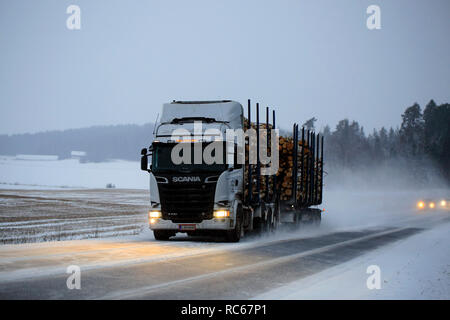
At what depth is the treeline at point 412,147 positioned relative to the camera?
431 ft

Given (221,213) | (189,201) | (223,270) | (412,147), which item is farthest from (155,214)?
(412,147)

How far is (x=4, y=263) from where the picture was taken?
11156 millimetres

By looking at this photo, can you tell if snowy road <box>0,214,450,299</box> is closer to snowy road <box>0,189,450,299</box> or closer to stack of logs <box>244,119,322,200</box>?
snowy road <box>0,189,450,299</box>

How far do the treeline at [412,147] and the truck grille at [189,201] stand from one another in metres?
120

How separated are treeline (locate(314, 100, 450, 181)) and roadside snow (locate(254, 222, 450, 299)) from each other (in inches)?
4794

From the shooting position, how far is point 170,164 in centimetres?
1711

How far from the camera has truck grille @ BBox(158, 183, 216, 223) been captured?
1683 cm

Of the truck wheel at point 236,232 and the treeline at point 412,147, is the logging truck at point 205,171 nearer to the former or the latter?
the truck wheel at point 236,232

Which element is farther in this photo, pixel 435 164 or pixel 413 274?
pixel 435 164

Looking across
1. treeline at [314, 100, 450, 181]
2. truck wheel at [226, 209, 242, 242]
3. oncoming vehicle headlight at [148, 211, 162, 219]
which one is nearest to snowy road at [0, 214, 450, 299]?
truck wheel at [226, 209, 242, 242]

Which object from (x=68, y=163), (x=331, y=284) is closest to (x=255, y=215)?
(x=331, y=284)

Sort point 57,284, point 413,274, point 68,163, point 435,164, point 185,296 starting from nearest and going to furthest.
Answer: point 185,296 < point 57,284 < point 413,274 < point 435,164 < point 68,163
